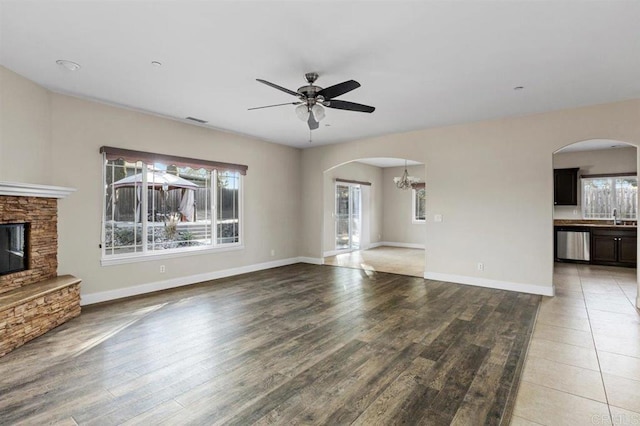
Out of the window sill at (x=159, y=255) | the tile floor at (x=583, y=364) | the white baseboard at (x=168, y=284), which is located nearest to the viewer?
the tile floor at (x=583, y=364)

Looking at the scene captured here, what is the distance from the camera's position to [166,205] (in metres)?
5.40

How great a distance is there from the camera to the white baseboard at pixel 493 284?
5.00 meters

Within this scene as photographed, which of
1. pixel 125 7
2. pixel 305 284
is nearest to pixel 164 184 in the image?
pixel 305 284

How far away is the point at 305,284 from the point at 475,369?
334 cm

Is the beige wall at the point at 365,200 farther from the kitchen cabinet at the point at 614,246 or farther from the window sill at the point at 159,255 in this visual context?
the kitchen cabinet at the point at 614,246

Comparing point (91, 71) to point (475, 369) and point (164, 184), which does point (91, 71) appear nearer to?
point (164, 184)

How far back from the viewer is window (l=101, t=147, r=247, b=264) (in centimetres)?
480

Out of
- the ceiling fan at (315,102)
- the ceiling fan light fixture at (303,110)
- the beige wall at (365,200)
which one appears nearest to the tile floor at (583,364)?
the ceiling fan at (315,102)

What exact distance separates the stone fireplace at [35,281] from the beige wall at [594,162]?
9938mm

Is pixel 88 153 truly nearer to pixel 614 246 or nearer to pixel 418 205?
pixel 418 205

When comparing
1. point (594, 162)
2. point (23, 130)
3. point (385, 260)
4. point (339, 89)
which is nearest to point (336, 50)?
point (339, 89)

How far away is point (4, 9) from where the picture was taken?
2.43 meters

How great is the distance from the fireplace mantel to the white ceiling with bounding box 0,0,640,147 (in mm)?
1260

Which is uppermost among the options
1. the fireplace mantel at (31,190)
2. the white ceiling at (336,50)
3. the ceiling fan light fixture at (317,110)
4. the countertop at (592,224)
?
the white ceiling at (336,50)
